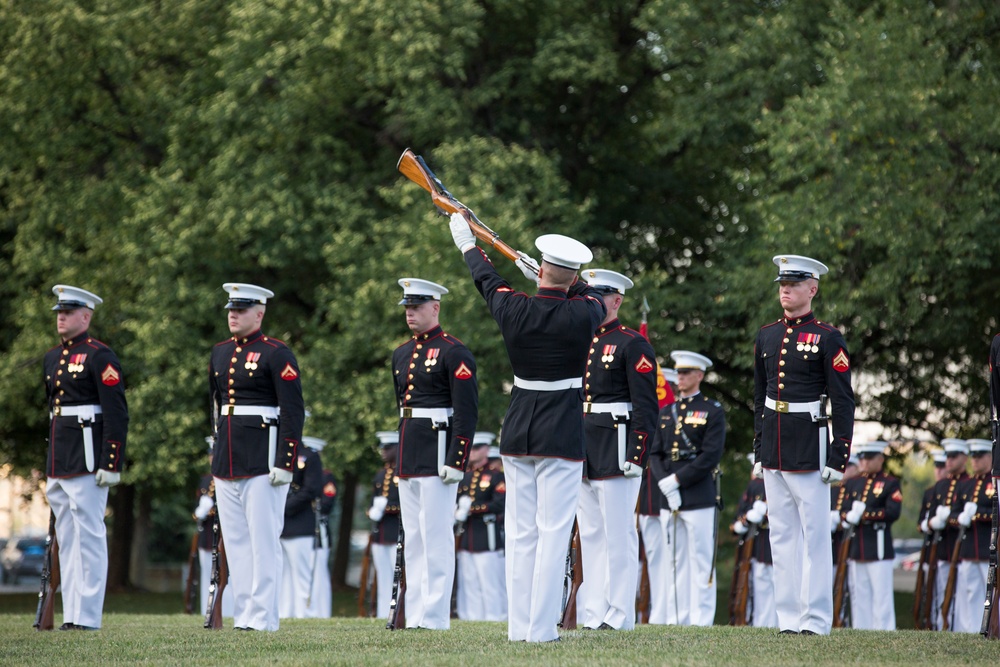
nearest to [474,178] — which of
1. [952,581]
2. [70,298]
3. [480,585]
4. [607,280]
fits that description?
[480,585]

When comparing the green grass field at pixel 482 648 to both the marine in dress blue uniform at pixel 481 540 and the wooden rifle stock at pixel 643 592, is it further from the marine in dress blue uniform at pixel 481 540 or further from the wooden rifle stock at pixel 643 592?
the marine in dress blue uniform at pixel 481 540

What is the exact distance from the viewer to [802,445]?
8062mm

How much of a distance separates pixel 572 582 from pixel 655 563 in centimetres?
371

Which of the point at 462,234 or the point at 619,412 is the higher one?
the point at 462,234

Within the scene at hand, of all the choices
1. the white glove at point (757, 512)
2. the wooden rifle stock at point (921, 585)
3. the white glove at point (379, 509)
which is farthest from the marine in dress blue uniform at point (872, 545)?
the white glove at point (379, 509)

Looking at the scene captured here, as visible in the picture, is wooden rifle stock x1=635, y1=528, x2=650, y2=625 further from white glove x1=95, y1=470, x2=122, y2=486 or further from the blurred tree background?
white glove x1=95, y1=470, x2=122, y2=486

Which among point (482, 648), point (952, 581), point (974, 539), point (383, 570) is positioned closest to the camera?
point (482, 648)

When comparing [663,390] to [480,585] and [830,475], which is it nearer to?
[480,585]

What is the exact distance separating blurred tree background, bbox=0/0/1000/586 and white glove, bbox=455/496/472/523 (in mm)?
3007

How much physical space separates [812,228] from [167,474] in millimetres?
10016

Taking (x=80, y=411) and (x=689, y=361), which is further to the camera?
(x=689, y=361)

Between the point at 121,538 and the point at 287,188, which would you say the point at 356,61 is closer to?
the point at 287,188

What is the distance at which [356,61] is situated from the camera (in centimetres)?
2083

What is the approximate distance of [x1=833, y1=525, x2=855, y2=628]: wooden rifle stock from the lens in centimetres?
1493
